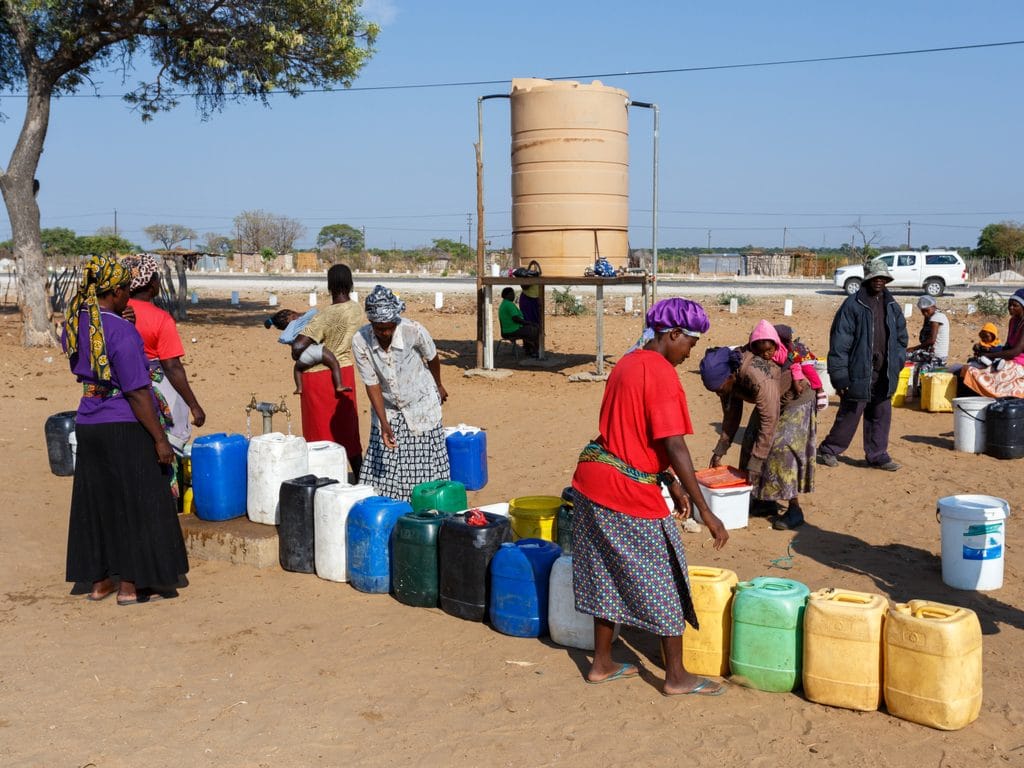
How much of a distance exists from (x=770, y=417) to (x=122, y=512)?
395 centimetres

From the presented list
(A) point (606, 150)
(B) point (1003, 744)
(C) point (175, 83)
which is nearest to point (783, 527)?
(B) point (1003, 744)

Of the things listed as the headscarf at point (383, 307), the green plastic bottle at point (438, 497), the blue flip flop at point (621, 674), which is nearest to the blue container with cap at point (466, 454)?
the green plastic bottle at point (438, 497)

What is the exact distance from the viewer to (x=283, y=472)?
600 centimetres

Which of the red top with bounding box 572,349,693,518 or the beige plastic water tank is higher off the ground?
the beige plastic water tank

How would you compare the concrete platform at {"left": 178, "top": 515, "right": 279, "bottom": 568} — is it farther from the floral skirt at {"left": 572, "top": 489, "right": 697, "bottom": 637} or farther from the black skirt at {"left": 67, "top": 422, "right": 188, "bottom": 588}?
the floral skirt at {"left": 572, "top": 489, "right": 697, "bottom": 637}

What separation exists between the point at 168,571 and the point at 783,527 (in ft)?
12.9

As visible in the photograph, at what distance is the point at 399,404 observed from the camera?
5.95m

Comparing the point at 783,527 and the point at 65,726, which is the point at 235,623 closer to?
the point at 65,726

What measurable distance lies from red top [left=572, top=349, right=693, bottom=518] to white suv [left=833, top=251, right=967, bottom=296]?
1015 inches

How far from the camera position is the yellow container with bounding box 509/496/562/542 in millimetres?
5543

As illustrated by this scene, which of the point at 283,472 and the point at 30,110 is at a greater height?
the point at 30,110

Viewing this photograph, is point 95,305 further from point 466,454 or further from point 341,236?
point 341,236

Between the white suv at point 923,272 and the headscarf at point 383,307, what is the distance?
24.6 m

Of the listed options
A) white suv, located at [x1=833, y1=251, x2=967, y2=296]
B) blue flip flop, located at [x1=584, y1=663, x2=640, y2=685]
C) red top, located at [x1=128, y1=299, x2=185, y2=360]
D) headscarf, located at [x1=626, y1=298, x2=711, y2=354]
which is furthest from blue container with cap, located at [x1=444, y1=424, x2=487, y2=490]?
white suv, located at [x1=833, y1=251, x2=967, y2=296]
